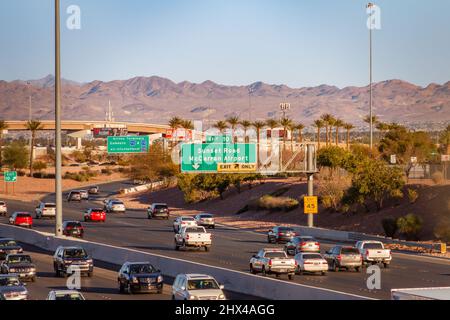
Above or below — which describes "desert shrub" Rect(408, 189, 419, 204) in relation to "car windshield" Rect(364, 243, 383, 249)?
above

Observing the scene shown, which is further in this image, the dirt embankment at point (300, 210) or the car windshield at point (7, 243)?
the dirt embankment at point (300, 210)

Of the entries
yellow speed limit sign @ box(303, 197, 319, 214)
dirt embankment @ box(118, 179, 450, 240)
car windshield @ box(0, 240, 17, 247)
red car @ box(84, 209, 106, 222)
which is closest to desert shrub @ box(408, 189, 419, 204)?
dirt embankment @ box(118, 179, 450, 240)

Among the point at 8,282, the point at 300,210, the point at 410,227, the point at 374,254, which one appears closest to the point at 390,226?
the point at 410,227

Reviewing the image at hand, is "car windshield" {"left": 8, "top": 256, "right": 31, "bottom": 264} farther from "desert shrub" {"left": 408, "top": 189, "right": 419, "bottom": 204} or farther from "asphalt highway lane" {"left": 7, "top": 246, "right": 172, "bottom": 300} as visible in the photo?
"desert shrub" {"left": 408, "top": 189, "right": 419, "bottom": 204}

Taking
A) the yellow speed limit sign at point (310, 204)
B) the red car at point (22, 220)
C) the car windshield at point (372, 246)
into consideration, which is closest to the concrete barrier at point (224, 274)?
the car windshield at point (372, 246)

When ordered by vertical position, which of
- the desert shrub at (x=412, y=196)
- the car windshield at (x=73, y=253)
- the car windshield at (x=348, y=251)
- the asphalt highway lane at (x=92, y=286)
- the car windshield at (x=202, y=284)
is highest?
the desert shrub at (x=412, y=196)

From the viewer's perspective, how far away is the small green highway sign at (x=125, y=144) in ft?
301

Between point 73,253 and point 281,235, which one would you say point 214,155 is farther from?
point 73,253

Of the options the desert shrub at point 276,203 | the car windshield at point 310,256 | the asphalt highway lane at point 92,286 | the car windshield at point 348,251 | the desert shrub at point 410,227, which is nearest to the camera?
the asphalt highway lane at point 92,286

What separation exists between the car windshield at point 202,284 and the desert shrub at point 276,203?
66.2 m

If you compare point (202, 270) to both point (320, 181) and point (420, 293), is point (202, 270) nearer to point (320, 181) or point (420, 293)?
point (420, 293)

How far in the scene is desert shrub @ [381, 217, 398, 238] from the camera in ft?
244

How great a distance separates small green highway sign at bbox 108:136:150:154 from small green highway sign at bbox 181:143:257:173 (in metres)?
20.1

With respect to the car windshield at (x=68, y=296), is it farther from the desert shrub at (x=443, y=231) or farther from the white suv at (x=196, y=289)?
the desert shrub at (x=443, y=231)
